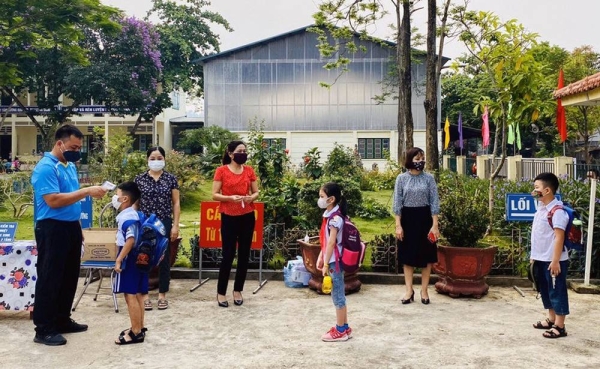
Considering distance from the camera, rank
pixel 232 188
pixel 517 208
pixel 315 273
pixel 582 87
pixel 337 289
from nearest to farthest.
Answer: pixel 337 289 → pixel 232 188 → pixel 315 273 → pixel 517 208 → pixel 582 87

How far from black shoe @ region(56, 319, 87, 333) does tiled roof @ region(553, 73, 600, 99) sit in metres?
6.73

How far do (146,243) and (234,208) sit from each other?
1494 millimetres

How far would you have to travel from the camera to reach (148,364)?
4.57 meters

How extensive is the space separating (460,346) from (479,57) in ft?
18.6

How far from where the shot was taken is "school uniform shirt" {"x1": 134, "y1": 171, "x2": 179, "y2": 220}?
20.7 ft

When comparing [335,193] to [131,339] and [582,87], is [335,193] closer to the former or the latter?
[131,339]

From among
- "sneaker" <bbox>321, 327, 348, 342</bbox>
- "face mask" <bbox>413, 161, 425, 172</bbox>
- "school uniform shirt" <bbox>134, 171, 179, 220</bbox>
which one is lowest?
"sneaker" <bbox>321, 327, 348, 342</bbox>

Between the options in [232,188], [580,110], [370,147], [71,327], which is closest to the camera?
[71,327]

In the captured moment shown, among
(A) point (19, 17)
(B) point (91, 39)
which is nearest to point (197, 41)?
(B) point (91, 39)

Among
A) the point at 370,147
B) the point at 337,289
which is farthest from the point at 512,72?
the point at 370,147

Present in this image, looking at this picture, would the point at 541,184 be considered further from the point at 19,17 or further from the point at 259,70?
the point at 259,70

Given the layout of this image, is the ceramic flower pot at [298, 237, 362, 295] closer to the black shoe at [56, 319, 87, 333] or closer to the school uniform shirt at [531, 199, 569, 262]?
the school uniform shirt at [531, 199, 569, 262]

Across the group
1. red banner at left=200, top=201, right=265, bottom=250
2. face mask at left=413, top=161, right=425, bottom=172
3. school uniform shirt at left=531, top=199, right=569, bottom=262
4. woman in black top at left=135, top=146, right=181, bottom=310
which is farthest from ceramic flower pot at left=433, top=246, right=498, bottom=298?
woman in black top at left=135, top=146, right=181, bottom=310

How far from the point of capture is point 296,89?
110 ft
